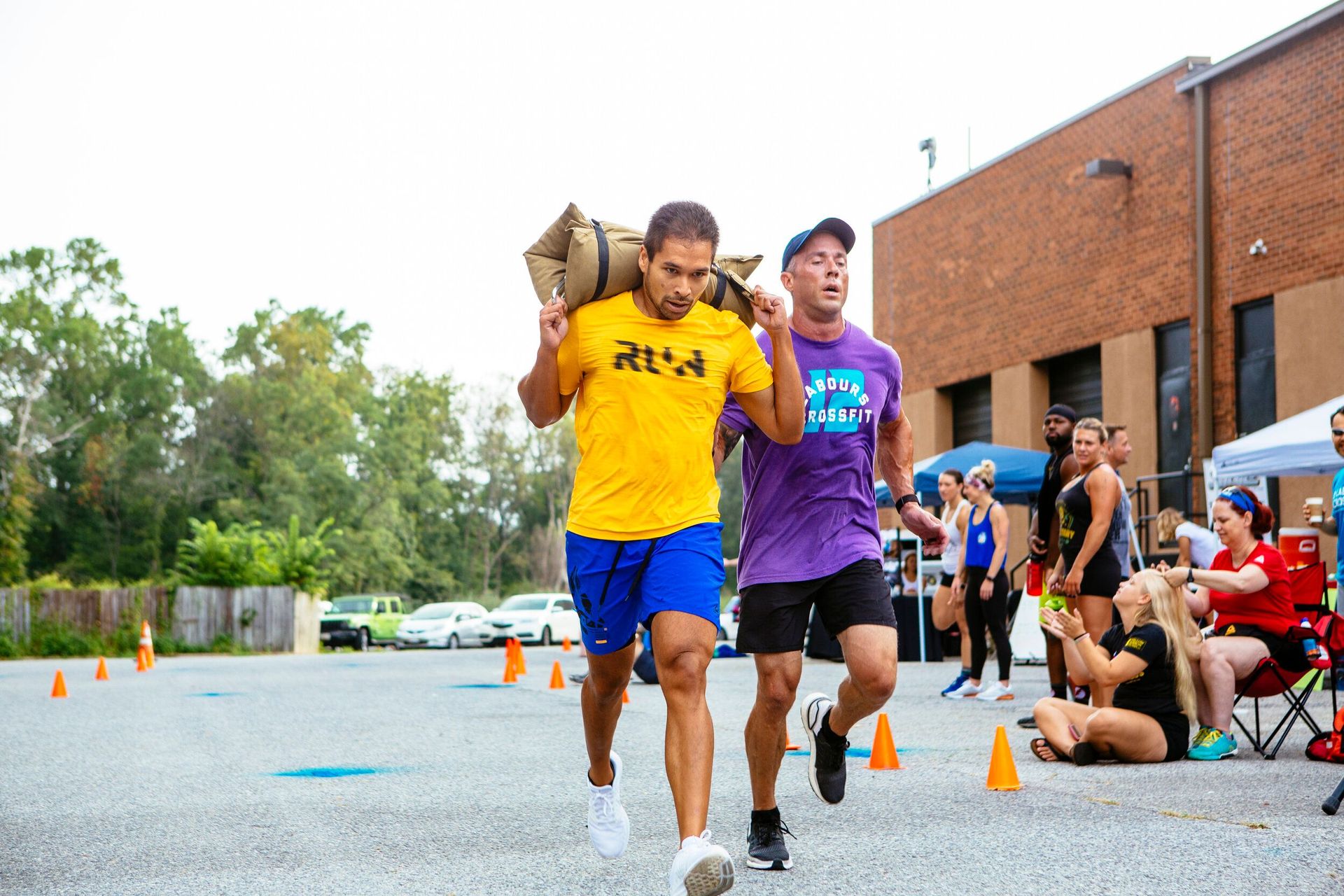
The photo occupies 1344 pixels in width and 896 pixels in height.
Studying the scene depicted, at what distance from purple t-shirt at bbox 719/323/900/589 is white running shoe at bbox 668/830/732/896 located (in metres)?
1.32

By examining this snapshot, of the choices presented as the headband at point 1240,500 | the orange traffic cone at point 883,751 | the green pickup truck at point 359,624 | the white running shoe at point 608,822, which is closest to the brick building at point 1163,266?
the headband at point 1240,500

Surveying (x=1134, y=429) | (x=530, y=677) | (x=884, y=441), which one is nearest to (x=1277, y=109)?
(x=1134, y=429)

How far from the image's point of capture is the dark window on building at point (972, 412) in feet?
84.5

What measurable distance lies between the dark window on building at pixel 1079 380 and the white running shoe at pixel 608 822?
1872 cm

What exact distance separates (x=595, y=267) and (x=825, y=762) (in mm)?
2033

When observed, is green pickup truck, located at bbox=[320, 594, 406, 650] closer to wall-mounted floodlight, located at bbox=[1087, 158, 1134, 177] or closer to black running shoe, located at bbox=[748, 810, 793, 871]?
wall-mounted floodlight, located at bbox=[1087, 158, 1134, 177]

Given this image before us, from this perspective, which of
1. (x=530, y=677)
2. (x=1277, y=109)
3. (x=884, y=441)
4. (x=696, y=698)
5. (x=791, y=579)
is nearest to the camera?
(x=696, y=698)

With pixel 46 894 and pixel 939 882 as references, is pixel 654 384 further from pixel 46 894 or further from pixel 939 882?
pixel 46 894

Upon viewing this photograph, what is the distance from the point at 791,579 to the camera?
4.80 metres

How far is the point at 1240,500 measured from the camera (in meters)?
8.02

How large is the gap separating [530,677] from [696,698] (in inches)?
481

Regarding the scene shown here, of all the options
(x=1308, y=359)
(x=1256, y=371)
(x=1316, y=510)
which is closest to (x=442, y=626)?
(x=1256, y=371)

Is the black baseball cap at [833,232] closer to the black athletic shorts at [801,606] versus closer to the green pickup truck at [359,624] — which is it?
the black athletic shorts at [801,606]

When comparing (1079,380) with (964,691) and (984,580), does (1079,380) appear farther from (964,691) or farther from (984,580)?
(984,580)
